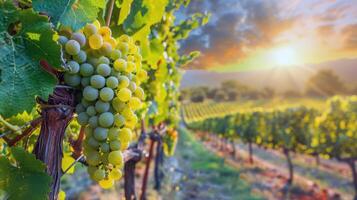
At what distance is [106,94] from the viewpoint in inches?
37.4

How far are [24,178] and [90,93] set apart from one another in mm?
280

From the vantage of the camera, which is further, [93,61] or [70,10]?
[93,61]

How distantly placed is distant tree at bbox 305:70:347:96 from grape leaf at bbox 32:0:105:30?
69425 millimetres

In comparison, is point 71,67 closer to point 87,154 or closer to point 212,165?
point 87,154

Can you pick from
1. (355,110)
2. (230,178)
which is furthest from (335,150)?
(230,178)

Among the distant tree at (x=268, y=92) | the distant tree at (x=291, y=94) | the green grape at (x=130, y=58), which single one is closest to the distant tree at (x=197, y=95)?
the distant tree at (x=268, y=92)

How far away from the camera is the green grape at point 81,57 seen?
94cm

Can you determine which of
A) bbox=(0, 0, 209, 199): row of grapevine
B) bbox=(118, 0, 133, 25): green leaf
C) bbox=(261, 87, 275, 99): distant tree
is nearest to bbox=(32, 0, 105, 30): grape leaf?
bbox=(0, 0, 209, 199): row of grapevine

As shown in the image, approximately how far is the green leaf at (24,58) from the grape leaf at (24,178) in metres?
0.18

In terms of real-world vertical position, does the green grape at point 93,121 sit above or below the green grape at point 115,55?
below

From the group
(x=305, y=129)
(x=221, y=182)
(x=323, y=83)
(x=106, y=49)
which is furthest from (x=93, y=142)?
(x=323, y=83)

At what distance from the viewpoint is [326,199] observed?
8898 millimetres

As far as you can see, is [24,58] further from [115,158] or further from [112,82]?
[115,158]

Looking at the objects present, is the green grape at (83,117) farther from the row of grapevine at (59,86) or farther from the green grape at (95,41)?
the green grape at (95,41)
